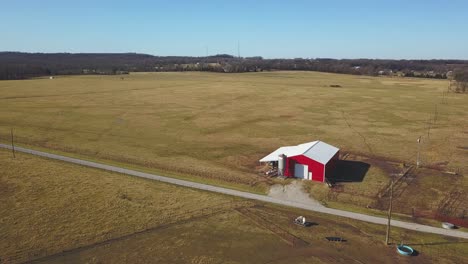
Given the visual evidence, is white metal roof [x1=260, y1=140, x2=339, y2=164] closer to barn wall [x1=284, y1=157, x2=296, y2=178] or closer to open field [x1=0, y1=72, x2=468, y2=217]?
barn wall [x1=284, y1=157, x2=296, y2=178]

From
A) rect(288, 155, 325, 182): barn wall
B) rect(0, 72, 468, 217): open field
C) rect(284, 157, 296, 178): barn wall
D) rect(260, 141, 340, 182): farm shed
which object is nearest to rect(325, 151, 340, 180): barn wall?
rect(260, 141, 340, 182): farm shed

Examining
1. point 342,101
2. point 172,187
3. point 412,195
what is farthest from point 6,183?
point 342,101

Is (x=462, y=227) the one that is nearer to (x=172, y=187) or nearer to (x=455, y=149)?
(x=172, y=187)

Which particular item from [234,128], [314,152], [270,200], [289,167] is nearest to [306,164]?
[289,167]

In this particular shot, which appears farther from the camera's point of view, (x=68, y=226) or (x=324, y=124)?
(x=324, y=124)

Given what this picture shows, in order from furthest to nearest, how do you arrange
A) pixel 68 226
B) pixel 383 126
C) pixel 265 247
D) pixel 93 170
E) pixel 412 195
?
pixel 383 126 → pixel 93 170 → pixel 412 195 → pixel 68 226 → pixel 265 247

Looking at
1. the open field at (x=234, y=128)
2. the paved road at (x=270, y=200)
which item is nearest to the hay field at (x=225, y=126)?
the open field at (x=234, y=128)
